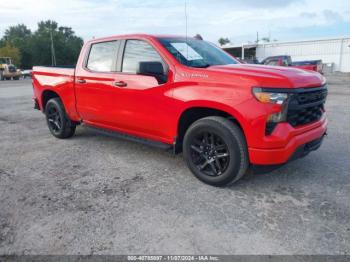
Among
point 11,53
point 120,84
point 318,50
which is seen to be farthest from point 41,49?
point 120,84

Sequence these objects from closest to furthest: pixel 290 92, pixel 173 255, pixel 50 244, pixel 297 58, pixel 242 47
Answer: pixel 173 255 < pixel 50 244 < pixel 290 92 < pixel 297 58 < pixel 242 47

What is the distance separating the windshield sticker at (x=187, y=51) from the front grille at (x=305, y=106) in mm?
1442

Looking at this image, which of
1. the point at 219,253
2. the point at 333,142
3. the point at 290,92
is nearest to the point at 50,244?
the point at 219,253

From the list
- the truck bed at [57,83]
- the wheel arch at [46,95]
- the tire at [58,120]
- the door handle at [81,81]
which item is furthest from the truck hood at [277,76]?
the wheel arch at [46,95]

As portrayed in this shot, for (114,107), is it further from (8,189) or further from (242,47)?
(242,47)

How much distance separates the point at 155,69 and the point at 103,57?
1432mm

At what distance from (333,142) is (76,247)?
185 inches

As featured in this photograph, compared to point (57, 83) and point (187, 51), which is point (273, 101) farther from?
point (57, 83)

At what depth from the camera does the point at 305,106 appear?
3.45 m

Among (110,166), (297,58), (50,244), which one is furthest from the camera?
(297,58)

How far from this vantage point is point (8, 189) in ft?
12.5

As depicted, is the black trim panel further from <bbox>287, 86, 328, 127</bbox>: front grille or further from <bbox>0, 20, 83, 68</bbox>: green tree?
<bbox>0, 20, 83, 68</bbox>: green tree

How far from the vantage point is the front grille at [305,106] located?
10.8 ft

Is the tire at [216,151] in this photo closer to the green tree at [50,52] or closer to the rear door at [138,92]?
the rear door at [138,92]
